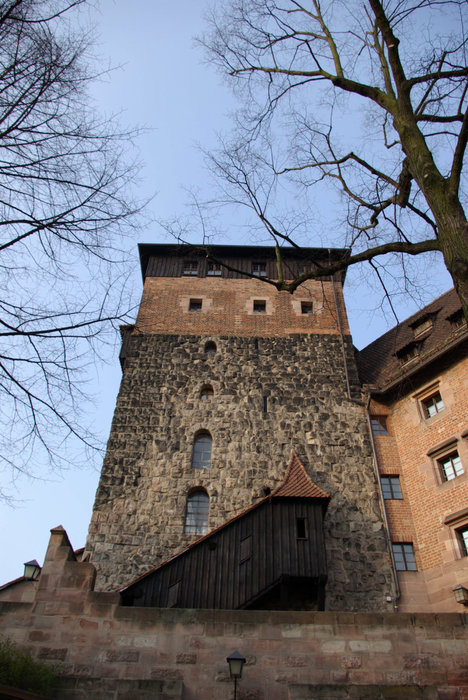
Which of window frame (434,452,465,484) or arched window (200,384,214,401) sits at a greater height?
arched window (200,384,214,401)

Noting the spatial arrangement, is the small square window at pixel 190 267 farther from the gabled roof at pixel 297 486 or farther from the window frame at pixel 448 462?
the window frame at pixel 448 462

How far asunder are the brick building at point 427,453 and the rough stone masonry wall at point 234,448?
57 cm

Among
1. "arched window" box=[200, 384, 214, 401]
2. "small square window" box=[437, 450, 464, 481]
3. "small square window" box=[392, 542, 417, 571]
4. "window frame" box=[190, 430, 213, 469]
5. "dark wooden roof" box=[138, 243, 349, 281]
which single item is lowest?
"small square window" box=[392, 542, 417, 571]

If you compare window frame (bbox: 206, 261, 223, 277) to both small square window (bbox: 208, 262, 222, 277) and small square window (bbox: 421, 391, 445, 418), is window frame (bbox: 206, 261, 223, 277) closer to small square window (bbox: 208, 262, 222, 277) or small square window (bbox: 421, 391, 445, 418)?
small square window (bbox: 208, 262, 222, 277)

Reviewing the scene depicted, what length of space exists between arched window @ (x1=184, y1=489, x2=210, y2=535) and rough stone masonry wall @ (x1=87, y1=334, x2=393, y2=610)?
0.88 ft

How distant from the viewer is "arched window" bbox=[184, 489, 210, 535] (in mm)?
15320

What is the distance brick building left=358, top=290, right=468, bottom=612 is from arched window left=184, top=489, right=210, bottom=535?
5010 millimetres

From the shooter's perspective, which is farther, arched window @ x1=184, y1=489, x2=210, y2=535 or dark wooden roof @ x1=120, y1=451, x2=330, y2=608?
arched window @ x1=184, y1=489, x2=210, y2=535

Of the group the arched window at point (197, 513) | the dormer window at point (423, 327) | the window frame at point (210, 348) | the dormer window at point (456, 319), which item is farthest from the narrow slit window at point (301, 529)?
the dormer window at point (423, 327)

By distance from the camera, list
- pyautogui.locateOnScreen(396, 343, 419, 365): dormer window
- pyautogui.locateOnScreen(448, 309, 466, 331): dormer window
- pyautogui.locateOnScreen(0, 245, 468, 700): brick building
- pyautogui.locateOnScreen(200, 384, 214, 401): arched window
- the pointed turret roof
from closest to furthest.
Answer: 1. pyautogui.locateOnScreen(0, 245, 468, 700): brick building
2. the pointed turret roof
3. pyautogui.locateOnScreen(448, 309, 466, 331): dormer window
4. pyautogui.locateOnScreen(396, 343, 419, 365): dormer window
5. pyautogui.locateOnScreen(200, 384, 214, 401): arched window

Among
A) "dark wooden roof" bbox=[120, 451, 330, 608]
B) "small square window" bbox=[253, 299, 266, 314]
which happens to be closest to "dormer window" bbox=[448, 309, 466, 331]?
"dark wooden roof" bbox=[120, 451, 330, 608]

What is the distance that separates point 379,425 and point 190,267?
9.76 metres

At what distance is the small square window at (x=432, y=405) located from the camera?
626 inches

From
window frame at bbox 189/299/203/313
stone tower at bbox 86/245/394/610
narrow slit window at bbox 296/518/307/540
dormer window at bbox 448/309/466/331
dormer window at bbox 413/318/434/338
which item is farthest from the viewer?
window frame at bbox 189/299/203/313
